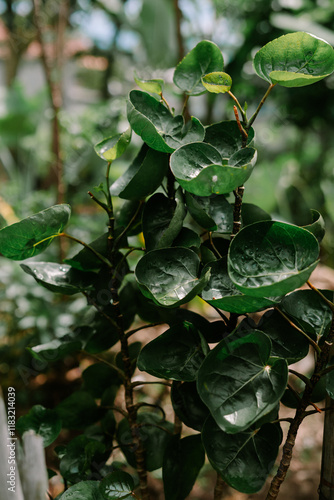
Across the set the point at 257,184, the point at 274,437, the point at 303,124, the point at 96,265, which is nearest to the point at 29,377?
the point at 96,265

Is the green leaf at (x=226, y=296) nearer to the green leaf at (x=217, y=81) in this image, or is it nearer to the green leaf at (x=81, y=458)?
the green leaf at (x=217, y=81)

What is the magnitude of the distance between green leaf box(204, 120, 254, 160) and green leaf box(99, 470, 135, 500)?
43 cm

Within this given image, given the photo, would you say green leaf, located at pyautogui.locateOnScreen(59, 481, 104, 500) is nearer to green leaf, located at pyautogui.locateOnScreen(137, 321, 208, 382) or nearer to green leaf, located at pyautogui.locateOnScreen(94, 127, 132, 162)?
green leaf, located at pyautogui.locateOnScreen(137, 321, 208, 382)

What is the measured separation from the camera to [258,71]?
0.47 m

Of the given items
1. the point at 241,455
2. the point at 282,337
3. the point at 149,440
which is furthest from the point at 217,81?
the point at 149,440

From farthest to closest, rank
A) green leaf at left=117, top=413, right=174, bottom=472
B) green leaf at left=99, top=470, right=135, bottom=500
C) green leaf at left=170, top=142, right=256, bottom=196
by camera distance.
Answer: green leaf at left=117, top=413, right=174, bottom=472
green leaf at left=99, top=470, right=135, bottom=500
green leaf at left=170, top=142, right=256, bottom=196

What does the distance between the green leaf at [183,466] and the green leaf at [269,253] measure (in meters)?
0.28

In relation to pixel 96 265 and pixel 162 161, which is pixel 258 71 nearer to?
pixel 162 161

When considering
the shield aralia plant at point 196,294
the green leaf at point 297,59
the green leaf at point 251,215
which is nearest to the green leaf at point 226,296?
the shield aralia plant at point 196,294

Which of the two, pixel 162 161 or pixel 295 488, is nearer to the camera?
pixel 162 161

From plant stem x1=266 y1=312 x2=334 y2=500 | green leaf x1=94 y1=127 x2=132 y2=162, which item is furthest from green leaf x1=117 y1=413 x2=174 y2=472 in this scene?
green leaf x1=94 y1=127 x2=132 y2=162

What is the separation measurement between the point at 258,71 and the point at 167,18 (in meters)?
2.30

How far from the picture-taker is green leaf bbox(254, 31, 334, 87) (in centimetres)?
42

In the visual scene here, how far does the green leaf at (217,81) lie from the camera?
17.7 inches
